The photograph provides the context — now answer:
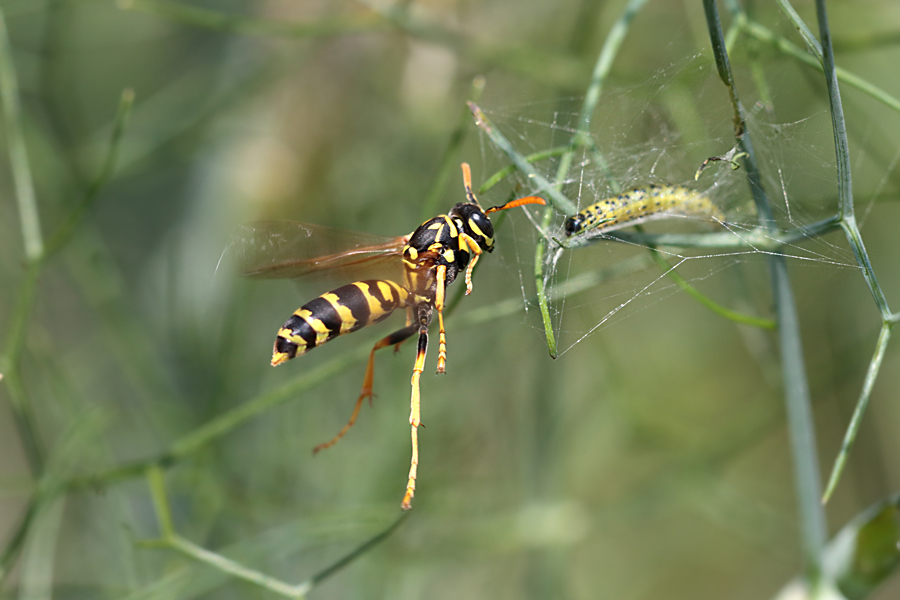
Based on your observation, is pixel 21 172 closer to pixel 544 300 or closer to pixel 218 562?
pixel 218 562

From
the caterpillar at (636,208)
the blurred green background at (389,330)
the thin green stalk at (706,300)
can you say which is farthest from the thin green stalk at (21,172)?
the thin green stalk at (706,300)

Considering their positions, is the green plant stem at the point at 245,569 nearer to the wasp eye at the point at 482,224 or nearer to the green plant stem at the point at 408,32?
the wasp eye at the point at 482,224

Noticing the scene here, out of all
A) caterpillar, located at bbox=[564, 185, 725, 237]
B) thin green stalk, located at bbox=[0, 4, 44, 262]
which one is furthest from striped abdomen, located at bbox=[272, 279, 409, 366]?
thin green stalk, located at bbox=[0, 4, 44, 262]

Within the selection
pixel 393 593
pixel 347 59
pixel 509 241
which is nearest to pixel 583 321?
pixel 509 241

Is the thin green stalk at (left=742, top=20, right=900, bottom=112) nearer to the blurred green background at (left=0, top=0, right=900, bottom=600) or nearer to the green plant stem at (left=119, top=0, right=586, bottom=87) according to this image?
the blurred green background at (left=0, top=0, right=900, bottom=600)

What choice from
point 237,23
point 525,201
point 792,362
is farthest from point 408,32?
point 792,362
